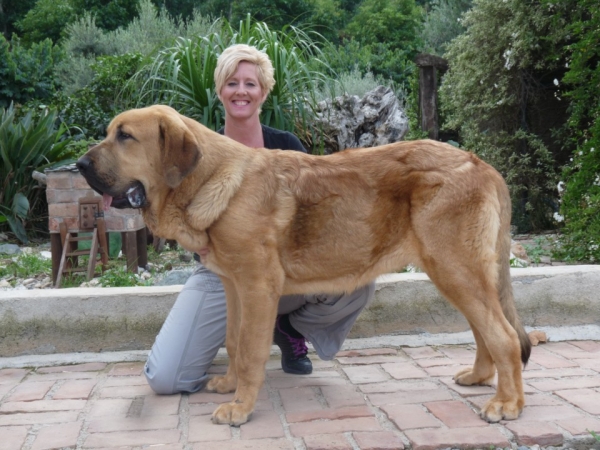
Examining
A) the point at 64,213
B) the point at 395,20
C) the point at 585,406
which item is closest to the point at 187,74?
the point at 64,213

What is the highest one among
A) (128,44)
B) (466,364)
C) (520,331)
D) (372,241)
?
(128,44)

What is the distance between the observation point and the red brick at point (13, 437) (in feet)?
10.3

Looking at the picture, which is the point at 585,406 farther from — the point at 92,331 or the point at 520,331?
the point at 92,331

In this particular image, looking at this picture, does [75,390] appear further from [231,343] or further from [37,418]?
[231,343]

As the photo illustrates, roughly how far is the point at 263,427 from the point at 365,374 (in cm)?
104

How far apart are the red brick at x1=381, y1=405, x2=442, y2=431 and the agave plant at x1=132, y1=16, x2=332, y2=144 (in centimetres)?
375

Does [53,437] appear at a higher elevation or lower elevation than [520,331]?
lower

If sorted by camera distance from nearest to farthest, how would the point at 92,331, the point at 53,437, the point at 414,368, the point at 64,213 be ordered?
the point at 53,437
the point at 414,368
the point at 92,331
the point at 64,213

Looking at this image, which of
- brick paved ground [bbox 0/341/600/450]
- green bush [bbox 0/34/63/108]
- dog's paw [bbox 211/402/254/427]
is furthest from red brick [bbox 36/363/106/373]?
green bush [bbox 0/34/63/108]

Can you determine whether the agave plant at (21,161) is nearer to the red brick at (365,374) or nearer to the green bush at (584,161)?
the red brick at (365,374)

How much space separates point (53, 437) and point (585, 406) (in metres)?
2.77

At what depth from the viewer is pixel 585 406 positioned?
11.4 ft

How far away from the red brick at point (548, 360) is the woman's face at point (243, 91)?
99.9 inches

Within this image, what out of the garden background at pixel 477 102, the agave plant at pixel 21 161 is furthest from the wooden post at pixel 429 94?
the agave plant at pixel 21 161
